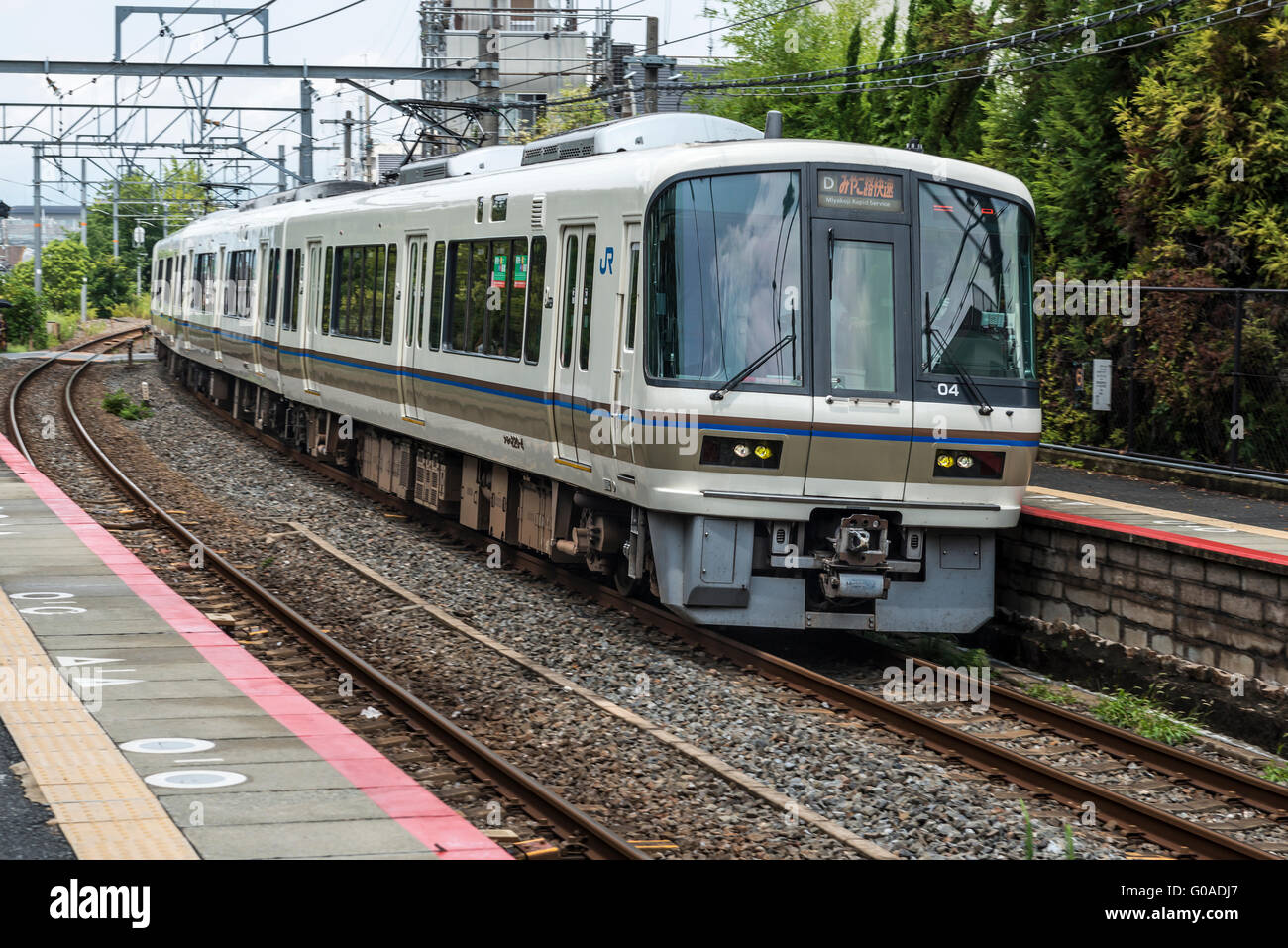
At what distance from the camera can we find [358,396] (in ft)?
58.6

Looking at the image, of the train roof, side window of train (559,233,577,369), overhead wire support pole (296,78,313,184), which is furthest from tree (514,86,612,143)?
side window of train (559,233,577,369)

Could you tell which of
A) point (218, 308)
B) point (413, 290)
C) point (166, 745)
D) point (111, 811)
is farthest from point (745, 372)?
point (218, 308)

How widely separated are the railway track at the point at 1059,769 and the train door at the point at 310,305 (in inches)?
369

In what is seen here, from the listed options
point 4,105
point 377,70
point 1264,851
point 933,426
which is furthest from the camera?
point 4,105

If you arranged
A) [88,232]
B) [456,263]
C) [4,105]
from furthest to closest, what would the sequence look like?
[88,232] → [4,105] → [456,263]

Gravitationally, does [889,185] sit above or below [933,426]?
above

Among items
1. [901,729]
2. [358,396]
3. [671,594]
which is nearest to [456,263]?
[358,396]

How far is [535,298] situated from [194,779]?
20.3 ft

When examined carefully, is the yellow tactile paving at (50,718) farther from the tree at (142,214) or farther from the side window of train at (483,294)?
the tree at (142,214)

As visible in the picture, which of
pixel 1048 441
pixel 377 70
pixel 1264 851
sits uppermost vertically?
pixel 377 70

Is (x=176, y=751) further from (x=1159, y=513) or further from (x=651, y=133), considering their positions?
(x=1159, y=513)

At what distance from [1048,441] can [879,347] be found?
26.9 feet

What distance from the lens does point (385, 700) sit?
9188 millimetres
